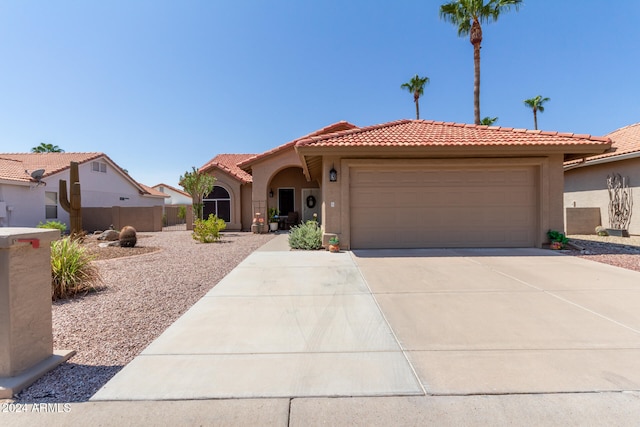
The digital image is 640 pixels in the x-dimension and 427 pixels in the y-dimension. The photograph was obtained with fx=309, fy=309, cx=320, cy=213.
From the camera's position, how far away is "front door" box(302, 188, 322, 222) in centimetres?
1983

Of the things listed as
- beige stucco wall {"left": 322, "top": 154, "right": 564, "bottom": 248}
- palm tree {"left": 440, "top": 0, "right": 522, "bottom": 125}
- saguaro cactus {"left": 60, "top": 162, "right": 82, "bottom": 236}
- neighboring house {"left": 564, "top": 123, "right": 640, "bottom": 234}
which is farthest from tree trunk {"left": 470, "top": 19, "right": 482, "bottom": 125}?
saguaro cactus {"left": 60, "top": 162, "right": 82, "bottom": 236}

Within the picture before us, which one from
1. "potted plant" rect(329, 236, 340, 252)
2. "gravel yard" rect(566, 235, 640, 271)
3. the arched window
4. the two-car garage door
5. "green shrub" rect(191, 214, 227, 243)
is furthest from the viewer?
the arched window

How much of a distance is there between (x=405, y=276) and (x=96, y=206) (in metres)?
25.2

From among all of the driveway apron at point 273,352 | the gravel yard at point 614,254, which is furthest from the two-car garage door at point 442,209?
the driveway apron at point 273,352

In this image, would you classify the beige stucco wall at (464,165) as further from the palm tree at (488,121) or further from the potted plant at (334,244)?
the palm tree at (488,121)

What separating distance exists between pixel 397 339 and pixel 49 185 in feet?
80.4

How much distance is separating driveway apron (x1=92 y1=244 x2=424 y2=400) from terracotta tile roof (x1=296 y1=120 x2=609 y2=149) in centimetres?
565

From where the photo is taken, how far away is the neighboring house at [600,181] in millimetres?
13656

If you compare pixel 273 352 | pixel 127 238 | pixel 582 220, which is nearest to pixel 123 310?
pixel 273 352

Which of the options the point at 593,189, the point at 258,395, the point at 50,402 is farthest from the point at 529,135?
the point at 50,402

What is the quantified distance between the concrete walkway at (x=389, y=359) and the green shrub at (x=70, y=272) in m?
2.49

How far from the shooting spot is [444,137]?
1032 cm

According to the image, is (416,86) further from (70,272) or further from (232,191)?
(70,272)

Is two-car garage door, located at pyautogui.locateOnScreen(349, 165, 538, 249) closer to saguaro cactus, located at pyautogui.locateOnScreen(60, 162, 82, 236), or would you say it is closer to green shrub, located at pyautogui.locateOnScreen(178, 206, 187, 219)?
saguaro cactus, located at pyautogui.locateOnScreen(60, 162, 82, 236)
